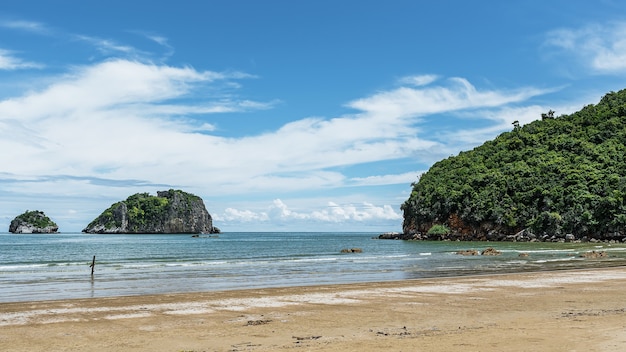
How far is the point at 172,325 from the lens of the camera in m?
13.9

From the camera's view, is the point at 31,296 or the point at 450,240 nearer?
the point at 31,296

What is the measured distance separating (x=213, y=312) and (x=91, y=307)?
16.0ft

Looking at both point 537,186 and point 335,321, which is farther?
point 537,186

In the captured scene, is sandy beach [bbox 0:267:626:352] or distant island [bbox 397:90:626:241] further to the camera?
distant island [bbox 397:90:626:241]

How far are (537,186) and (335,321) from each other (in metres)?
100

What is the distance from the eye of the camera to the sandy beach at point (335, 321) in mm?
10977

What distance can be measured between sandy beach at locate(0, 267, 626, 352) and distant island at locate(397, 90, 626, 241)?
78871 millimetres

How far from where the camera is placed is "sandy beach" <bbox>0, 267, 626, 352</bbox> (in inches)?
432

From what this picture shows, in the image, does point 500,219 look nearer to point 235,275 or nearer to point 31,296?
point 235,275

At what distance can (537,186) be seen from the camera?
342 feet

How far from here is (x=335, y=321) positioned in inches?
560

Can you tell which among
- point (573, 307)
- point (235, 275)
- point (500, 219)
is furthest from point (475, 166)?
point (573, 307)

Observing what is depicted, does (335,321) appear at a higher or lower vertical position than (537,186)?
lower

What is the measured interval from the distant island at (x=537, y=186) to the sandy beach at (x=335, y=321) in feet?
259
